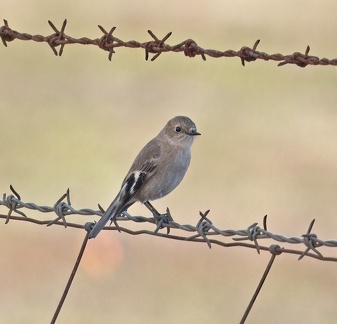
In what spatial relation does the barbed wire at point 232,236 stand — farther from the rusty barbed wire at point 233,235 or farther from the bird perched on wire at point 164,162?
the bird perched on wire at point 164,162

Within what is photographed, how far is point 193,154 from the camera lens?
16.9 metres

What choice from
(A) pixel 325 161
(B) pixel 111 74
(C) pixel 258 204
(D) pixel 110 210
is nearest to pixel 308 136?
(A) pixel 325 161

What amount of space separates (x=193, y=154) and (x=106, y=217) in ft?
33.9

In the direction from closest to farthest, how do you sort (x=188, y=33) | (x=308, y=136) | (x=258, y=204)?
(x=258, y=204)
(x=308, y=136)
(x=188, y=33)

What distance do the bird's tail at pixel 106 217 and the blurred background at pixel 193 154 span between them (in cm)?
554

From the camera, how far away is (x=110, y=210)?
22.4ft

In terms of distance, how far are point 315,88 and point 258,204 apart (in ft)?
19.8

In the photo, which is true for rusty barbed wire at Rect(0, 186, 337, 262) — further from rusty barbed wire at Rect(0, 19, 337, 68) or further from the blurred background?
the blurred background

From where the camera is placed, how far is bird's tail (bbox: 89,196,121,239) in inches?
247

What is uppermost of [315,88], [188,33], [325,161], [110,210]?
[188,33]

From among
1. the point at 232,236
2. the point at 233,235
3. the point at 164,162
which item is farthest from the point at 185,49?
the point at 164,162

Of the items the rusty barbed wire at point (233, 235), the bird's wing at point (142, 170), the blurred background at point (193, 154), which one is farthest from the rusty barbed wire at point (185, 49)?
the blurred background at point (193, 154)

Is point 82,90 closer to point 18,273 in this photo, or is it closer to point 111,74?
point 111,74

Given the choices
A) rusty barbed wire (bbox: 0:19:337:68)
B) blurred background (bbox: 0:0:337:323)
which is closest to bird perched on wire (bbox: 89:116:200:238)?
rusty barbed wire (bbox: 0:19:337:68)
